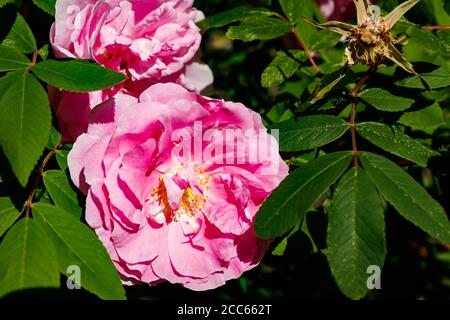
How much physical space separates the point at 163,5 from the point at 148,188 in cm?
42

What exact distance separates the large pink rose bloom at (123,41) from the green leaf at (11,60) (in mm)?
73

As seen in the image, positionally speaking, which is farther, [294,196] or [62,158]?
[62,158]

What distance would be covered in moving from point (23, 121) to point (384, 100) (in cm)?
80

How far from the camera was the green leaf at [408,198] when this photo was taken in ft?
3.20

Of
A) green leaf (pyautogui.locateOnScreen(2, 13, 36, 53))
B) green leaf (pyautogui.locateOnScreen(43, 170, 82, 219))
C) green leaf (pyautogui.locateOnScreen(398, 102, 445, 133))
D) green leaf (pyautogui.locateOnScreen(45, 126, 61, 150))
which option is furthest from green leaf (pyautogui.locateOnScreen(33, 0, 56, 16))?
green leaf (pyautogui.locateOnScreen(398, 102, 445, 133))

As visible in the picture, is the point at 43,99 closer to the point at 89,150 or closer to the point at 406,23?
the point at 89,150

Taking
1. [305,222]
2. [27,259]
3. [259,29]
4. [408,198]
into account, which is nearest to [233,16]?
[259,29]

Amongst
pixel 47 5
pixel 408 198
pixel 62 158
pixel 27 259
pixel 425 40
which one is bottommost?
pixel 27 259

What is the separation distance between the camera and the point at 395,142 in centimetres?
116

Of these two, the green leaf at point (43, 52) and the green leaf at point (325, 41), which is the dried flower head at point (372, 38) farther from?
the green leaf at point (43, 52)

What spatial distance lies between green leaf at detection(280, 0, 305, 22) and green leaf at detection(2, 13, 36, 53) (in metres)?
0.67

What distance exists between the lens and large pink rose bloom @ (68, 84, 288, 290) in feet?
3.55

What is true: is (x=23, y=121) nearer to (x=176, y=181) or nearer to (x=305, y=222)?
(x=176, y=181)

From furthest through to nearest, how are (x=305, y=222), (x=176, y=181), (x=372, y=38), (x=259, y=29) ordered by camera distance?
1. (x=259, y=29)
2. (x=305, y=222)
3. (x=176, y=181)
4. (x=372, y=38)
